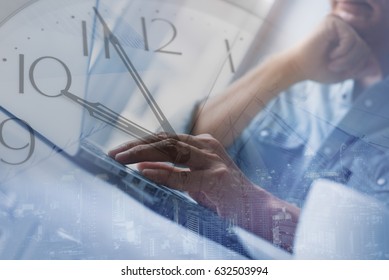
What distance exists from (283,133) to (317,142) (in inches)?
3.5

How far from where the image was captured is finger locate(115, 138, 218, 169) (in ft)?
3.78

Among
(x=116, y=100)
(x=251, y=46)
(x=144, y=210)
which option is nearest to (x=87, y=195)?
(x=144, y=210)

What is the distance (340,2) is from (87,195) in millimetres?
806

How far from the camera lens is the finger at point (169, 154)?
1153mm

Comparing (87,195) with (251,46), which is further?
(251,46)

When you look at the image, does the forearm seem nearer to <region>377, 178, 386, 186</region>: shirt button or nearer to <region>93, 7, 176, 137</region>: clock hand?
<region>93, 7, 176, 137</region>: clock hand

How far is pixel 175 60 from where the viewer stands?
4.10 feet

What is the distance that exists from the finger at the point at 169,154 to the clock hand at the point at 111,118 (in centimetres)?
3

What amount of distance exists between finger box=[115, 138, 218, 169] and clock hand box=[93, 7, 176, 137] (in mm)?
33

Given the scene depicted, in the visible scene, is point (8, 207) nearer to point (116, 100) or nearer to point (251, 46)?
point (116, 100)

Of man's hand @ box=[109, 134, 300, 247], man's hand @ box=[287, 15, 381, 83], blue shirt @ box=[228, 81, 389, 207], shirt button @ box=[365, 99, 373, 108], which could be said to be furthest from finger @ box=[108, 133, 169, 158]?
shirt button @ box=[365, 99, 373, 108]

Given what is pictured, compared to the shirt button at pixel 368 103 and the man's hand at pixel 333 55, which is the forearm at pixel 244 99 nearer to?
the man's hand at pixel 333 55
